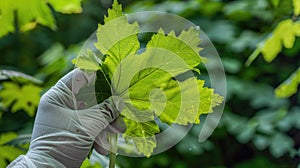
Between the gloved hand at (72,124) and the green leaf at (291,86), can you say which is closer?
the gloved hand at (72,124)

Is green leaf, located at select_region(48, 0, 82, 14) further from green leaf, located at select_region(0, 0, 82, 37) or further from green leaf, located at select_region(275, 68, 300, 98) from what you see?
green leaf, located at select_region(275, 68, 300, 98)

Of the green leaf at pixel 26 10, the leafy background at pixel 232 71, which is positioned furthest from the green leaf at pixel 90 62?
the leafy background at pixel 232 71

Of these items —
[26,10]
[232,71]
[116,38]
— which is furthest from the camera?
[232,71]

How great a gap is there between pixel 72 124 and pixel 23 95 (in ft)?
1.41

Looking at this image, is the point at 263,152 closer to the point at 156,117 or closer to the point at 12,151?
the point at 12,151

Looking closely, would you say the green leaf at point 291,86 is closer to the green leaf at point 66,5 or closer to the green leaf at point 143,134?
the green leaf at point 66,5

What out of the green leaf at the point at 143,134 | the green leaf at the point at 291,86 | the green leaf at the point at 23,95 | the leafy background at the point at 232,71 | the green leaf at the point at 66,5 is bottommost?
the leafy background at the point at 232,71

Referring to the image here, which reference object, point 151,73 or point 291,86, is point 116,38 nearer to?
point 151,73

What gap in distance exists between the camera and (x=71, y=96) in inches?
12.9

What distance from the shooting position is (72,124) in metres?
0.32

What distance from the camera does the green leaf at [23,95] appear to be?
0.71 m

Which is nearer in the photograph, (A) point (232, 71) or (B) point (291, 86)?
(B) point (291, 86)

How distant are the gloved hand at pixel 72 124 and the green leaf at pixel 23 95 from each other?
0.38 m

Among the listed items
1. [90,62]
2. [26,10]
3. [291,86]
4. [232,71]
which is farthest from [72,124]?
[232,71]
